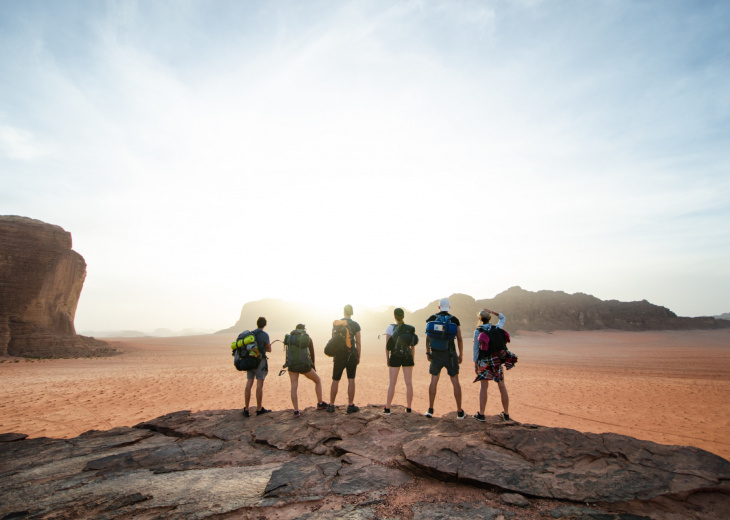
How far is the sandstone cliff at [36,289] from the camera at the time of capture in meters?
26.7

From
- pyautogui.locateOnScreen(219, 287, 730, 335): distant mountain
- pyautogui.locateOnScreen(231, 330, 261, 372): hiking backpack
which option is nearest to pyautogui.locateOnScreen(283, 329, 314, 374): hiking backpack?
pyautogui.locateOnScreen(231, 330, 261, 372): hiking backpack

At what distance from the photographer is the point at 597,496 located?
3.55 metres

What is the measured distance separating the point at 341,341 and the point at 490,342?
2.71 metres

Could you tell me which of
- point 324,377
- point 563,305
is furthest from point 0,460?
point 563,305

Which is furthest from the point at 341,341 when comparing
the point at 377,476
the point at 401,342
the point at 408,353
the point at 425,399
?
the point at 425,399

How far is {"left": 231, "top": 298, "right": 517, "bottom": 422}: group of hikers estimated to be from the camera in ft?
19.5

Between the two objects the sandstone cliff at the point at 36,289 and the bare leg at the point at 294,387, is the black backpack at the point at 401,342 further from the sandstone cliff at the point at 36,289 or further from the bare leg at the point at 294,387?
the sandstone cliff at the point at 36,289

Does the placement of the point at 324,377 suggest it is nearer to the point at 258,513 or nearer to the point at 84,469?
the point at 84,469

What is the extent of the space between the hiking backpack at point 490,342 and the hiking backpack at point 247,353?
14.4 ft

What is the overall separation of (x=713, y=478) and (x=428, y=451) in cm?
298

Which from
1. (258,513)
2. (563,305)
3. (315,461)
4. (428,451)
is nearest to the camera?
(258,513)

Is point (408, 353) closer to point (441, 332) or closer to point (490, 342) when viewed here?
point (441, 332)

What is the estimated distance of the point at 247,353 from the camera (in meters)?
7.03

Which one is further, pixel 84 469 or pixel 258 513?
pixel 84 469
